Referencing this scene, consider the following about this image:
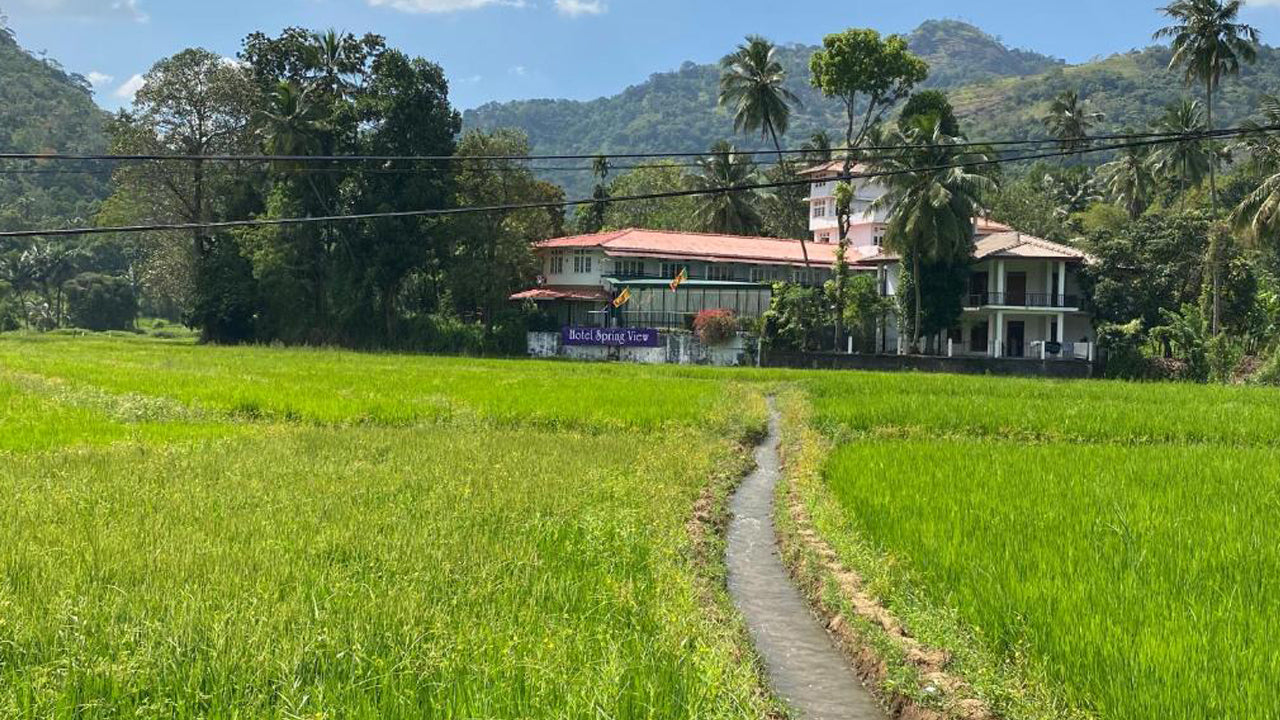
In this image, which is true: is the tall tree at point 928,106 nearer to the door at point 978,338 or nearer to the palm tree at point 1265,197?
the door at point 978,338

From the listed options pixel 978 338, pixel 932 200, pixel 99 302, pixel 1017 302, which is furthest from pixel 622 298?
pixel 99 302

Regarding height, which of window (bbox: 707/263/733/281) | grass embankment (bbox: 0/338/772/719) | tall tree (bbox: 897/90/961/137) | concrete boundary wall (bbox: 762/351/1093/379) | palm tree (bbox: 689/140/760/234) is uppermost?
tall tree (bbox: 897/90/961/137)

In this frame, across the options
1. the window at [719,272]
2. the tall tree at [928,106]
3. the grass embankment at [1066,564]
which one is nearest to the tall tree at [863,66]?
the tall tree at [928,106]

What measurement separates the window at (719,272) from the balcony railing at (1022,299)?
1218 cm

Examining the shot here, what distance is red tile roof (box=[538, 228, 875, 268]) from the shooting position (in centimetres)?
4547

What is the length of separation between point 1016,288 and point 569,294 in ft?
72.9

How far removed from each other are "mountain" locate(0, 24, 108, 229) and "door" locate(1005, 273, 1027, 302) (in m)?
70.0

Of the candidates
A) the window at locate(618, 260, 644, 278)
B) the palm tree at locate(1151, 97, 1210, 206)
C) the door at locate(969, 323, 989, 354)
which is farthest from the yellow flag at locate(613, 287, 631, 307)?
the palm tree at locate(1151, 97, 1210, 206)

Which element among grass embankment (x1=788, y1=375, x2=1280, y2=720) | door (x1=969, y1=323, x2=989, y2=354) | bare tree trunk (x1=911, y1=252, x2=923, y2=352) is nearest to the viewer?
grass embankment (x1=788, y1=375, x2=1280, y2=720)

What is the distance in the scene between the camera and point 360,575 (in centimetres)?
615

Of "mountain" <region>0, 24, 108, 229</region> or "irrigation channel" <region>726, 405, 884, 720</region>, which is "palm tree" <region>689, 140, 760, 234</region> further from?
"mountain" <region>0, 24, 108, 229</region>

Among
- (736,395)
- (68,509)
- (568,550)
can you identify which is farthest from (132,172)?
(568,550)

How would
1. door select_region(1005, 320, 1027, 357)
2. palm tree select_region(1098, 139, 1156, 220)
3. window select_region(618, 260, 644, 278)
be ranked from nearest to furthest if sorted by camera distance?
1. door select_region(1005, 320, 1027, 357)
2. window select_region(618, 260, 644, 278)
3. palm tree select_region(1098, 139, 1156, 220)

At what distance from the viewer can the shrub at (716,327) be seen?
40.2 m
